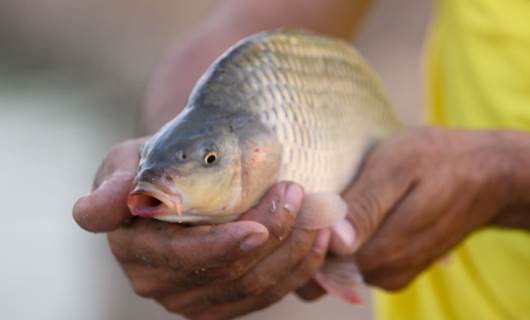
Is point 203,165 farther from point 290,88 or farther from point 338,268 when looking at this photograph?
point 338,268

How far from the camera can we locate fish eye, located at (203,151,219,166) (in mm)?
1091

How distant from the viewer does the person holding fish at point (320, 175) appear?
1.11m

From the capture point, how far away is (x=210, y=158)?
1098 millimetres

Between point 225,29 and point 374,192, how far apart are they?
0.47 m

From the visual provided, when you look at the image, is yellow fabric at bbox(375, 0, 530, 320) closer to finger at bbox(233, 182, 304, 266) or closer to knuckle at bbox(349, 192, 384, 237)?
knuckle at bbox(349, 192, 384, 237)

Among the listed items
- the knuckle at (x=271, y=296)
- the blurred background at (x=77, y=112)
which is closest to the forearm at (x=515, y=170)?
the knuckle at (x=271, y=296)

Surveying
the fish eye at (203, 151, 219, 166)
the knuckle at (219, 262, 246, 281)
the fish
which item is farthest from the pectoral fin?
the fish eye at (203, 151, 219, 166)

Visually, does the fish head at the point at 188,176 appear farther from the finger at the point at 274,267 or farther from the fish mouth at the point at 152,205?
the finger at the point at 274,267

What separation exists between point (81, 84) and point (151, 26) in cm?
92

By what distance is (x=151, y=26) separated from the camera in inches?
239

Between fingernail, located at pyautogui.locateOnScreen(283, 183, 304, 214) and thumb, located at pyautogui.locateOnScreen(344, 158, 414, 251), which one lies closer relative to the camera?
fingernail, located at pyautogui.locateOnScreen(283, 183, 304, 214)

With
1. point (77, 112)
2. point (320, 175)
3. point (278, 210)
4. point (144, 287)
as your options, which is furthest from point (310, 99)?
point (77, 112)

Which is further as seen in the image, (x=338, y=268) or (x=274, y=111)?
(x=338, y=268)

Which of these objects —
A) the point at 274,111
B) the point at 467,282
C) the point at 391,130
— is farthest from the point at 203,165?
the point at 467,282
